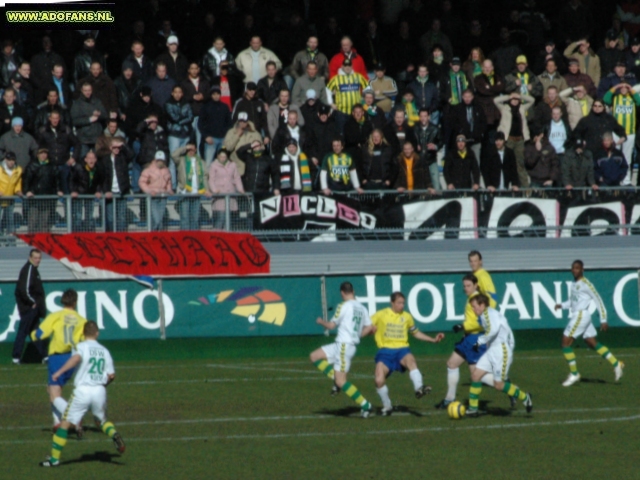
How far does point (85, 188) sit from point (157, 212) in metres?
1.49

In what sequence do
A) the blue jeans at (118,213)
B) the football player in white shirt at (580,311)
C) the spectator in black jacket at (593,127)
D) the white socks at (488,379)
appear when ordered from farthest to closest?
1. the spectator in black jacket at (593,127)
2. the blue jeans at (118,213)
3. the football player in white shirt at (580,311)
4. the white socks at (488,379)

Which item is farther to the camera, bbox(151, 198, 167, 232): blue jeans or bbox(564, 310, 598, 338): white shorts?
bbox(151, 198, 167, 232): blue jeans

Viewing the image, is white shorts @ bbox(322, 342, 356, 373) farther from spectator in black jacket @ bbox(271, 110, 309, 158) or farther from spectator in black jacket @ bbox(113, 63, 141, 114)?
spectator in black jacket @ bbox(113, 63, 141, 114)

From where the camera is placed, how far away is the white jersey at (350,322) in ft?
49.6

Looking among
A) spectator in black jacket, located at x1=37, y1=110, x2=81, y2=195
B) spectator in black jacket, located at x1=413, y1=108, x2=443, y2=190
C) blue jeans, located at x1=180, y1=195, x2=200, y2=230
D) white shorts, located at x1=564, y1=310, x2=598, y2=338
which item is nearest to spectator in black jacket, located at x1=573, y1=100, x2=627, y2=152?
spectator in black jacket, located at x1=413, y1=108, x2=443, y2=190

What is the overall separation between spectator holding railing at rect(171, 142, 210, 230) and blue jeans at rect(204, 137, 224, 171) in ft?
1.50

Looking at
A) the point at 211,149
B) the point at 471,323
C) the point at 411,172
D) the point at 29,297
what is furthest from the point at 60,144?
the point at 471,323

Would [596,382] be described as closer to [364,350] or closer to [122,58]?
[364,350]

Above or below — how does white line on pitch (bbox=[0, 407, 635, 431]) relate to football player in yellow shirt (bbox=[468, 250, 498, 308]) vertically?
below

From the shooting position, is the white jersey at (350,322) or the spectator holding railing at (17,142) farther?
the spectator holding railing at (17,142)

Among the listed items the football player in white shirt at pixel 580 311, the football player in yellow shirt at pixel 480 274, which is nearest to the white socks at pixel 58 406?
the football player in yellow shirt at pixel 480 274

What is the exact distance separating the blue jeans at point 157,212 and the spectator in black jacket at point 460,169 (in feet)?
19.5

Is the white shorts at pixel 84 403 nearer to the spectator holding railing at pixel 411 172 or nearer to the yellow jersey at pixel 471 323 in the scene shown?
the yellow jersey at pixel 471 323

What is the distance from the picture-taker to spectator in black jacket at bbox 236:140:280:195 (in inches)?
953
